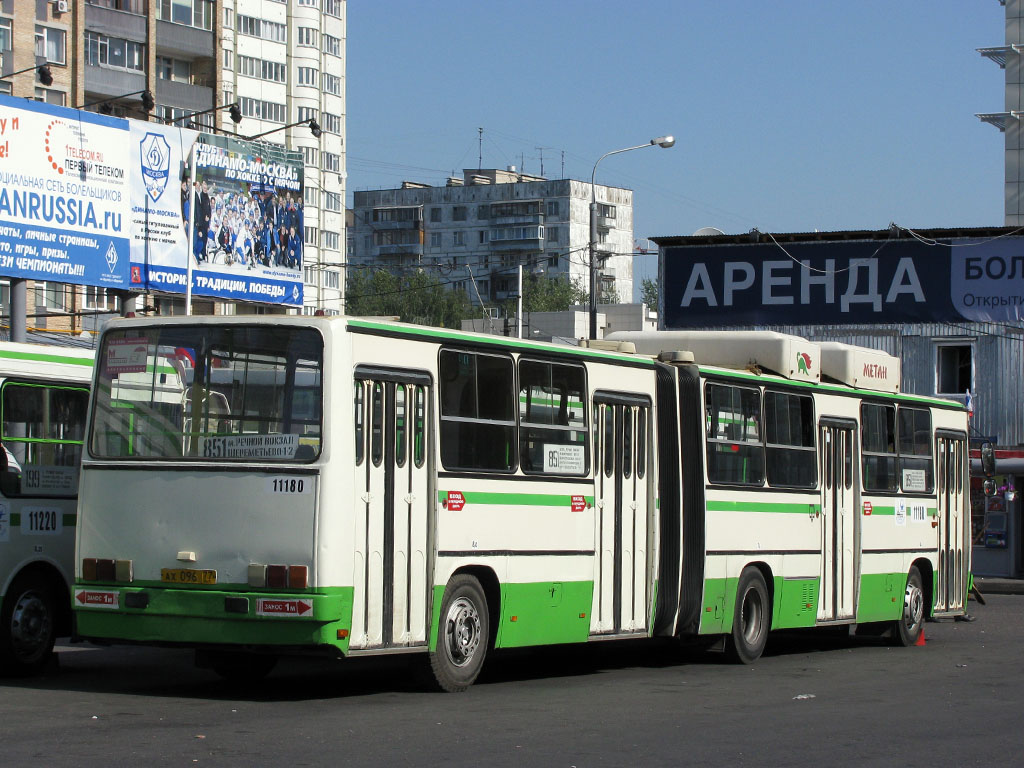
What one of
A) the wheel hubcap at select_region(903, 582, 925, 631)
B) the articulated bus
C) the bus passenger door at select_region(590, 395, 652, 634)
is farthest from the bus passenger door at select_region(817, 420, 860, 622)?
the bus passenger door at select_region(590, 395, 652, 634)

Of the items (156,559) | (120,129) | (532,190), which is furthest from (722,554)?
(532,190)

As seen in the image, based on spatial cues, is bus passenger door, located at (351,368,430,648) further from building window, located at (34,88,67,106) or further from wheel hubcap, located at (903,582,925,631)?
building window, located at (34,88,67,106)

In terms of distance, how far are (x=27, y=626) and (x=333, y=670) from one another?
2.85 m

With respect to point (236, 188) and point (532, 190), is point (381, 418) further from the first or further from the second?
point (532, 190)

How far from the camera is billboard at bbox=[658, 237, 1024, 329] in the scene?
40.7 m

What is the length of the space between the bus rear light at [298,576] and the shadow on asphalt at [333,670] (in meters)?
1.33

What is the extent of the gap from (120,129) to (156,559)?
23039mm

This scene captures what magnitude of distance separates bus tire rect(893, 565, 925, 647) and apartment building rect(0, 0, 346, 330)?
20.2 meters

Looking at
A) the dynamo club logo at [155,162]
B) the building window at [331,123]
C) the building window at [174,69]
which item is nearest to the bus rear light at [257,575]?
the dynamo club logo at [155,162]

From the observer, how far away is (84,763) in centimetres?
885

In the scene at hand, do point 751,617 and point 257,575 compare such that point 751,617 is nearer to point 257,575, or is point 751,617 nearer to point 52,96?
point 257,575

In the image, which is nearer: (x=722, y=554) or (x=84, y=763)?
(x=84, y=763)

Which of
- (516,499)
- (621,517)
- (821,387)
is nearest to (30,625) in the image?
(516,499)

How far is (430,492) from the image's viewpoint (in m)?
12.3
